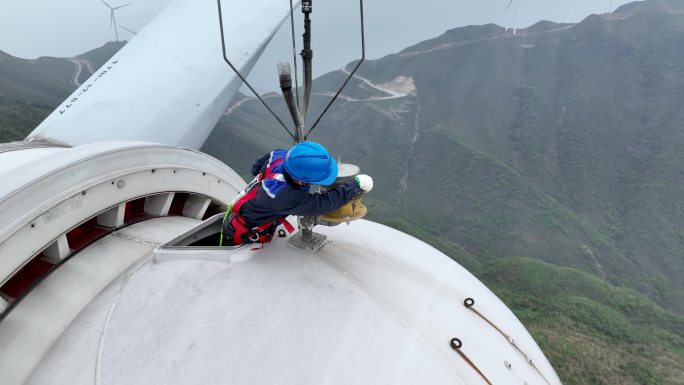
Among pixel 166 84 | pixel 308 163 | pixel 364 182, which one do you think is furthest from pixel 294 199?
pixel 166 84

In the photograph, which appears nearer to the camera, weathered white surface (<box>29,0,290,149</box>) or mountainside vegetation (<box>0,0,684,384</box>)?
weathered white surface (<box>29,0,290,149</box>)

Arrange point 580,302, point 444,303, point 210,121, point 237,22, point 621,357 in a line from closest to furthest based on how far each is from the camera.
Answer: point 444,303
point 210,121
point 237,22
point 621,357
point 580,302

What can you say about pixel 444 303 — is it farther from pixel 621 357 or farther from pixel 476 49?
pixel 476 49

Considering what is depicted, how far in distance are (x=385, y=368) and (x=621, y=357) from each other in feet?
92.5

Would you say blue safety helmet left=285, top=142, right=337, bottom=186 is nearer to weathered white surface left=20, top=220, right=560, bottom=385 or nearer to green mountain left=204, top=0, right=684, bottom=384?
weathered white surface left=20, top=220, right=560, bottom=385

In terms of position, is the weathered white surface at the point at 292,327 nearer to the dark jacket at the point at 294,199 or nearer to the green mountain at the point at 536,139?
the dark jacket at the point at 294,199

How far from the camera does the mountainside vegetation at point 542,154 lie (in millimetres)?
37969

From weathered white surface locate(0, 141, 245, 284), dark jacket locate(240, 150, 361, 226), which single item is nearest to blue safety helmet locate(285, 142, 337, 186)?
dark jacket locate(240, 150, 361, 226)

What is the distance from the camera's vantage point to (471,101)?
5167 inches

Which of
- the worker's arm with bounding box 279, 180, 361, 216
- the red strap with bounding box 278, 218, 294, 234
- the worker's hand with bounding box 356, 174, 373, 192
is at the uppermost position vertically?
the worker's hand with bounding box 356, 174, 373, 192

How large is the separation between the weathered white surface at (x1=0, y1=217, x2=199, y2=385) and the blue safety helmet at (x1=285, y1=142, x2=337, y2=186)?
245 cm

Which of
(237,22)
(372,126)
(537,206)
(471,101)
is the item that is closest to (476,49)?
(471,101)

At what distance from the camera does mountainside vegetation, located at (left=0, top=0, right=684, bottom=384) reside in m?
38.0

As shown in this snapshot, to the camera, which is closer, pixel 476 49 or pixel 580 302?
pixel 580 302
